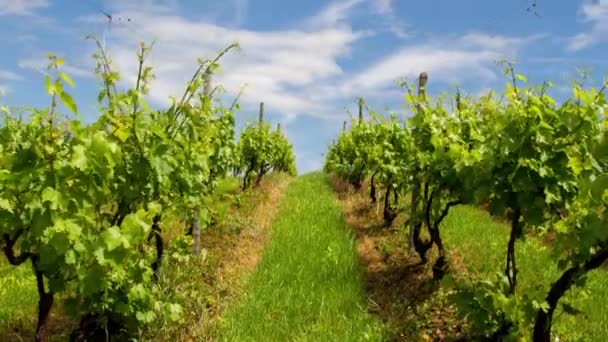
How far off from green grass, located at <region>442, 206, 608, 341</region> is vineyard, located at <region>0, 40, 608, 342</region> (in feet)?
0.14

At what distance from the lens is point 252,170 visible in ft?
60.7

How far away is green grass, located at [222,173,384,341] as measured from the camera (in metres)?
6.83

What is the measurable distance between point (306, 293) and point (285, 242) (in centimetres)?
280

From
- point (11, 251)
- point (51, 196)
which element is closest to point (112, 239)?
point (51, 196)

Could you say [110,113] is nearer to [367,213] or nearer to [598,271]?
[598,271]

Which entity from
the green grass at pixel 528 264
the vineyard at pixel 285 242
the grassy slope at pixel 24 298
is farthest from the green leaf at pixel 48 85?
the green grass at pixel 528 264

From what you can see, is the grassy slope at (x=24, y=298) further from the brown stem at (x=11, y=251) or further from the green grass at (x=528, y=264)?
the green grass at (x=528, y=264)

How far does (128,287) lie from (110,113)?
1.56 m

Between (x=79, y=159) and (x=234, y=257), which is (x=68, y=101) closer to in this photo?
(x=79, y=159)

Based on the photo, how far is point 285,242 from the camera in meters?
10.9

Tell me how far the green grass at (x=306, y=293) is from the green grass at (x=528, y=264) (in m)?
1.75

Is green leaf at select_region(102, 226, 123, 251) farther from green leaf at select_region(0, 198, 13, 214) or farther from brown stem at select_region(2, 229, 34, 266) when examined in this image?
brown stem at select_region(2, 229, 34, 266)

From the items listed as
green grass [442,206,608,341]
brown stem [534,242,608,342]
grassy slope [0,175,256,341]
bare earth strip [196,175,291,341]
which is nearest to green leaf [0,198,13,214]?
grassy slope [0,175,256,341]

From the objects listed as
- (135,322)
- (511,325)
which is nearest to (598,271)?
(511,325)
